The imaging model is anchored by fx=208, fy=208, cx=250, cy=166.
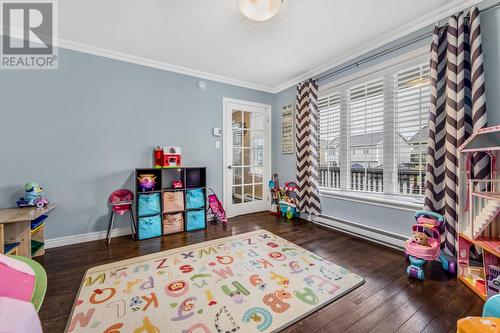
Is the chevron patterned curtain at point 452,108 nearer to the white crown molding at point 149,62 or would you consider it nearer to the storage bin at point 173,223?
the white crown molding at point 149,62

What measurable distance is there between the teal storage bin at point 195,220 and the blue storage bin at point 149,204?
43 cm

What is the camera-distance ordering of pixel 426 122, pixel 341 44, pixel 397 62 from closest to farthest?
pixel 426 122, pixel 397 62, pixel 341 44

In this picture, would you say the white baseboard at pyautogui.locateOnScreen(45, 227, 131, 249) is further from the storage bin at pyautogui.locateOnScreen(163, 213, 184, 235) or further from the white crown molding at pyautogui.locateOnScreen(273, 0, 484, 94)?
the white crown molding at pyautogui.locateOnScreen(273, 0, 484, 94)

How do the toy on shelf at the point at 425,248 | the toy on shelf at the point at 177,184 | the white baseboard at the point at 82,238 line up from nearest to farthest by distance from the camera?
the toy on shelf at the point at 425,248, the white baseboard at the point at 82,238, the toy on shelf at the point at 177,184

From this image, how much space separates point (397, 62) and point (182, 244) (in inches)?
129

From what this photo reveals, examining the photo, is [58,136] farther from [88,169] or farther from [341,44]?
[341,44]

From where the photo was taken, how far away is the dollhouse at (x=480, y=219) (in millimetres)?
1490

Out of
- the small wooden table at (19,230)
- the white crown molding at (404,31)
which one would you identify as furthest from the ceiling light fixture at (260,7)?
the small wooden table at (19,230)

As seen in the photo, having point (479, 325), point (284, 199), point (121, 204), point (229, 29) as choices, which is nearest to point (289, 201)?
point (284, 199)

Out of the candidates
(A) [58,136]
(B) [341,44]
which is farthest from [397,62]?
(A) [58,136]

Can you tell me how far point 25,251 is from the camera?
6.10ft

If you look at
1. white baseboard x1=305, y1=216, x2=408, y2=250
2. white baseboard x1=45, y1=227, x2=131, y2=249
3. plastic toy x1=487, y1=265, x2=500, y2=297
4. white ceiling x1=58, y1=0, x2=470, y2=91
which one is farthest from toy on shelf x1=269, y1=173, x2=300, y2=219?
white baseboard x1=45, y1=227, x2=131, y2=249

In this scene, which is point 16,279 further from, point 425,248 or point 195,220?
point 425,248

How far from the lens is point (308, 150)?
325 cm
